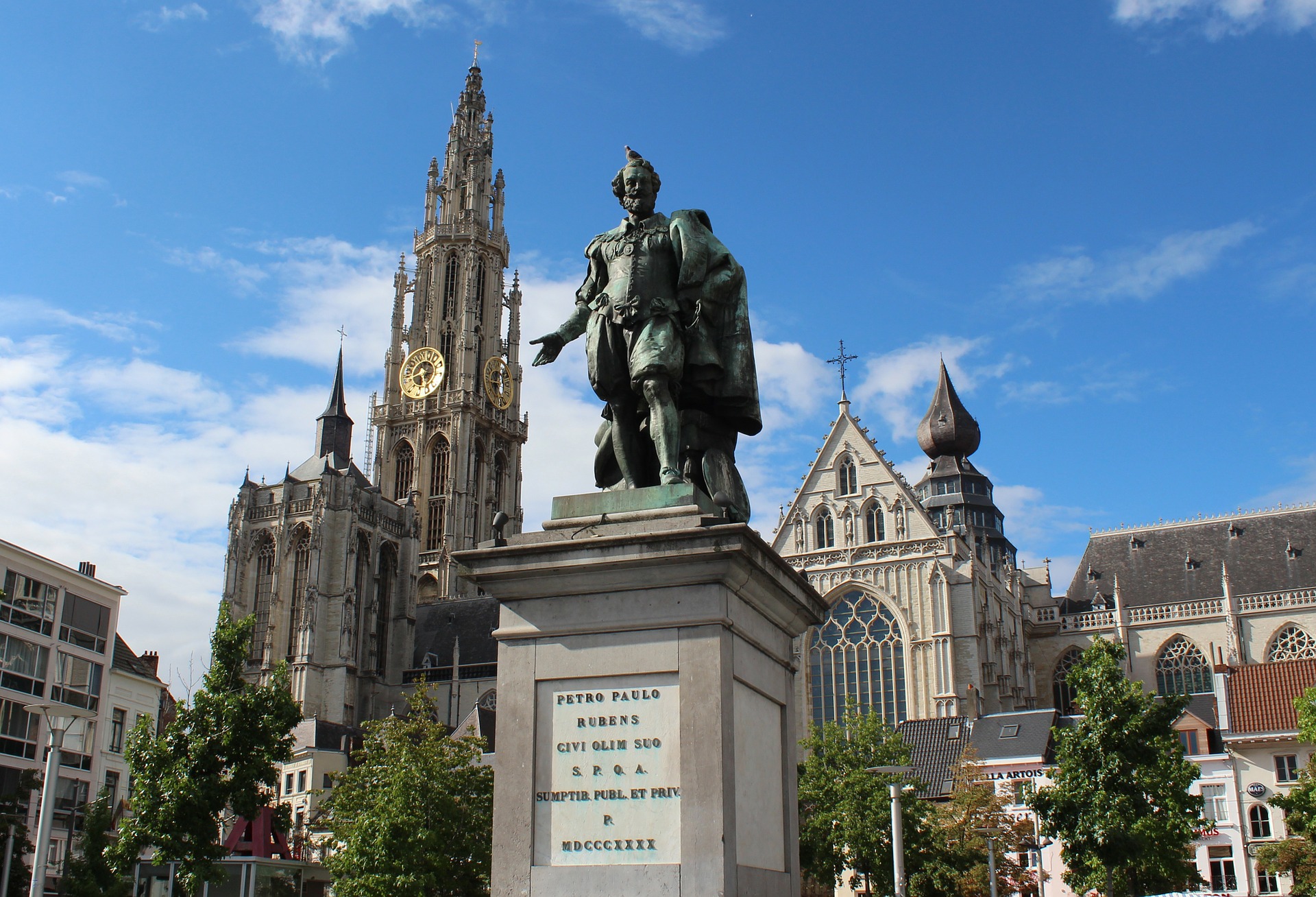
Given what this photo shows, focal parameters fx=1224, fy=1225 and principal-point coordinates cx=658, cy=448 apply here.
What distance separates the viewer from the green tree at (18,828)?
26242 millimetres

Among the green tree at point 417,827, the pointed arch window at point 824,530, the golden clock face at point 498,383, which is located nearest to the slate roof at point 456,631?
the golden clock face at point 498,383

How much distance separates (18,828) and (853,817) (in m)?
18.2

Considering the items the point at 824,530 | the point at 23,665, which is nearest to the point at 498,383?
the point at 824,530

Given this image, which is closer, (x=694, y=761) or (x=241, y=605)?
(x=694, y=761)

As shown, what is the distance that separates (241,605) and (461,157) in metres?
39.0

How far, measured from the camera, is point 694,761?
18.1 ft

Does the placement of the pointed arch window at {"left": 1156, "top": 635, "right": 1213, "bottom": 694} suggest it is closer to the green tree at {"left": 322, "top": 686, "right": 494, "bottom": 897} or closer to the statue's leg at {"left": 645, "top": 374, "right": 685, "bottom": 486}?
the green tree at {"left": 322, "top": 686, "right": 494, "bottom": 897}

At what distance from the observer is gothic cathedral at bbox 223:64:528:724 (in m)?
66.2

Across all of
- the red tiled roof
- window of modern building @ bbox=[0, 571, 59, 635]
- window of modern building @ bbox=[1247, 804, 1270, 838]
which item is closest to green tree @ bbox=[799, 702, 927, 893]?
window of modern building @ bbox=[1247, 804, 1270, 838]

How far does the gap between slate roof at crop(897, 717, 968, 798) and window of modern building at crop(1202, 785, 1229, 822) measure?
6.92 metres

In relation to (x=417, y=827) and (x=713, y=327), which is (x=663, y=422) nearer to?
→ (x=713, y=327)

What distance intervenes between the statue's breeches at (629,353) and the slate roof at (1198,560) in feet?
176

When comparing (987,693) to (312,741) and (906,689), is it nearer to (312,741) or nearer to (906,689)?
(906,689)

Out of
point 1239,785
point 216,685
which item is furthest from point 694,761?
point 1239,785
